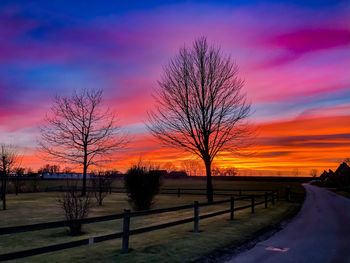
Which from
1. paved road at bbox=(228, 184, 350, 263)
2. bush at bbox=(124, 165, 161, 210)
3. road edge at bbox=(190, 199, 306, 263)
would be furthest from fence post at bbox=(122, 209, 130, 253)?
bush at bbox=(124, 165, 161, 210)

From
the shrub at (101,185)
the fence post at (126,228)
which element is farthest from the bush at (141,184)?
the fence post at (126,228)

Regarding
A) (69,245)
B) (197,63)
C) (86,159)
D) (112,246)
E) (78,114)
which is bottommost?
(112,246)

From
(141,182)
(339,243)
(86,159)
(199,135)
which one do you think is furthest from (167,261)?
(86,159)

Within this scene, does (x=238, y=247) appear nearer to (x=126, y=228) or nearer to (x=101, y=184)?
(x=126, y=228)

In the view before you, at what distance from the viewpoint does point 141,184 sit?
20.8 meters

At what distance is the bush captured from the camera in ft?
68.0

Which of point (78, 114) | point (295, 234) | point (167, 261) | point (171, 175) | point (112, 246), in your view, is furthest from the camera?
point (171, 175)

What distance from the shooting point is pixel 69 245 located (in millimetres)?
6848

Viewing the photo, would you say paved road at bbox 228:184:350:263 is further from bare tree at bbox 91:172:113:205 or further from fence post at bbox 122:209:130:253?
bare tree at bbox 91:172:113:205

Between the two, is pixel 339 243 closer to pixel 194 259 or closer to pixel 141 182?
pixel 194 259

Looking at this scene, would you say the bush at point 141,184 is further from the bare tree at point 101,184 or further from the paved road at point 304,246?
the paved road at point 304,246

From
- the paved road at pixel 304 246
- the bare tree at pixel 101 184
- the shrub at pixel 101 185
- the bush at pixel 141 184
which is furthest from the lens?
the bare tree at pixel 101 184

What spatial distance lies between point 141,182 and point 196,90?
11254 mm

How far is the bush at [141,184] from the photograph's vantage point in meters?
20.7
